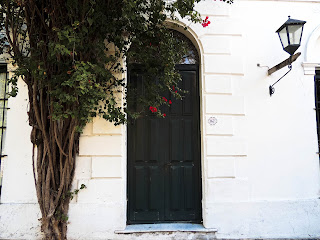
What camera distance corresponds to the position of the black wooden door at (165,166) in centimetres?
432

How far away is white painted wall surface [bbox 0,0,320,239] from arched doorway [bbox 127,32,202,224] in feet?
0.76

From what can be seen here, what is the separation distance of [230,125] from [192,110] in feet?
2.26

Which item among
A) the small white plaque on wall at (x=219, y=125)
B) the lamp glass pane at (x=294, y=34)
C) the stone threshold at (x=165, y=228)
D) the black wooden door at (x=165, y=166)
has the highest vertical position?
the lamp glass pane at (x=294, y=34)

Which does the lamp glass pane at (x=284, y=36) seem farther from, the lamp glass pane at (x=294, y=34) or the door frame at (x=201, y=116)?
the door frame at (x=201, y=116)

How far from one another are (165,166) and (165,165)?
0.02 metres

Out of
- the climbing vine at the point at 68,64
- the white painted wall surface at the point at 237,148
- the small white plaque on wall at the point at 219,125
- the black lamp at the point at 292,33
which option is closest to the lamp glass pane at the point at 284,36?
the black lamp at the point at 292,33

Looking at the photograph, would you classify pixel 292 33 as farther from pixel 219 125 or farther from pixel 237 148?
pixel 237 148

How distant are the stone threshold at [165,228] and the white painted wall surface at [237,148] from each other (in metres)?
0.11

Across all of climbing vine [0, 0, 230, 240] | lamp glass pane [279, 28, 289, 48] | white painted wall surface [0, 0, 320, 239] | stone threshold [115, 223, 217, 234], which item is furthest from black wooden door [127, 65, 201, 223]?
lamp glass pane [279, 28, 289, 48]

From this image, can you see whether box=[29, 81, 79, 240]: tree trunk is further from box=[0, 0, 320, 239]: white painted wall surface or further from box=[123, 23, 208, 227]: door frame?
box=[123, 23, 208, 227]: door frame

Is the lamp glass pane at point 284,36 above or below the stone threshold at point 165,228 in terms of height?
above

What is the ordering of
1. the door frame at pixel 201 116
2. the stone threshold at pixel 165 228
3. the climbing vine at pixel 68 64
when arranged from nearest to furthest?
the climbing vine at pixel 68 64
the stone threshold at pixel 165 228
the door frame at pixel 201 116

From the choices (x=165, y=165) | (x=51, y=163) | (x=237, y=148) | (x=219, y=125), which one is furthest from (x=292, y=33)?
(x=51, y=163)

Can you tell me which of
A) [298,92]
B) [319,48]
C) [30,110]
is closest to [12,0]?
[30,110]
